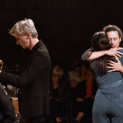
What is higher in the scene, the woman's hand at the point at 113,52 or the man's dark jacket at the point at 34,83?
the woman's hand at the point at 113,52

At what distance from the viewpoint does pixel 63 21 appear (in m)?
8.10

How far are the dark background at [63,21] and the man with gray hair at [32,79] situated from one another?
201 inches

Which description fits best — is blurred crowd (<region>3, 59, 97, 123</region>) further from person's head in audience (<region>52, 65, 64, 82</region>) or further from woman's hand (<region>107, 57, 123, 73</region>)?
woman's hand (<region>107, 57, 123, 73</region>)

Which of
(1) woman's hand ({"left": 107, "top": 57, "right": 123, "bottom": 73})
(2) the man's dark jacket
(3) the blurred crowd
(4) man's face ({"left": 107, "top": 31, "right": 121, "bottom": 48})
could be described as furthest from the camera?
(3) the blurred crowd

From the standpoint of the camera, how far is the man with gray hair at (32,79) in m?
2.78

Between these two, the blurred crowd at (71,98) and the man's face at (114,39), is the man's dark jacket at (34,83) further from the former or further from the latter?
the blurred crowd at (71,98)

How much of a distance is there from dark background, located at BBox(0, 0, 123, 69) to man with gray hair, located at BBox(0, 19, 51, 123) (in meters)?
5.10

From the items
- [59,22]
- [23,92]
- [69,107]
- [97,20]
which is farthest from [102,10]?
[23,92]

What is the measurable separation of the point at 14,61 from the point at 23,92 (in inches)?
203

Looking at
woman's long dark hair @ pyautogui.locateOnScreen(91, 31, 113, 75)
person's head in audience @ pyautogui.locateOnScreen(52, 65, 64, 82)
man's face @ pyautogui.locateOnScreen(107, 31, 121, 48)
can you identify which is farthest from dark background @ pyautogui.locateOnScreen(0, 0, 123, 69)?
woman's long dark hair @ pyautogui.locateOnScreen(91, 31, 113, 75)

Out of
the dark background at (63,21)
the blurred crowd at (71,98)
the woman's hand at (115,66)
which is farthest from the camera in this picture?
the dark background at (63,21)

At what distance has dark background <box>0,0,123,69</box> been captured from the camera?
26.1 ft

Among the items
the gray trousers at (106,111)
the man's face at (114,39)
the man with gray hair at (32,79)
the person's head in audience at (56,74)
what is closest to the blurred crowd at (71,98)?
the person's head in audience at (56,74)

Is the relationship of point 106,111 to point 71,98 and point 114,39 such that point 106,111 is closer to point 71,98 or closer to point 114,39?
point 114,39
